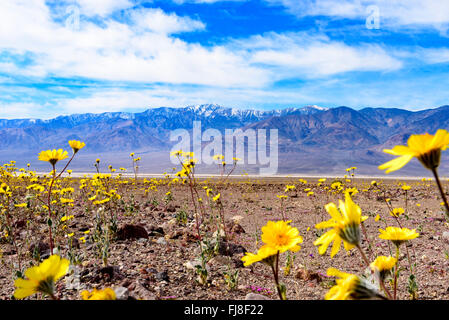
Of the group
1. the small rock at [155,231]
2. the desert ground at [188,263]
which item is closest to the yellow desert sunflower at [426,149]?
the desert ground at [188,263]

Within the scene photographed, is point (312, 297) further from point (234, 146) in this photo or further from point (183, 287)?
point (234, 146)

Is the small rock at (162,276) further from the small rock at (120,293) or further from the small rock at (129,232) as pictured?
the small rock at (129,232)

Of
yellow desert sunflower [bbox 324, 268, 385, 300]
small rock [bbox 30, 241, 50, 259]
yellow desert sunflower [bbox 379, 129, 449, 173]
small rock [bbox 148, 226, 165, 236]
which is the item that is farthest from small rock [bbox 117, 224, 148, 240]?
yellow desert sunflower [bbox 379, 129, 449, 173]

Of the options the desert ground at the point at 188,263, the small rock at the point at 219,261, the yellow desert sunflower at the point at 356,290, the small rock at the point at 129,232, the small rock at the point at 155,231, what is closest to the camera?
the yellow desert sunflower at the point at 356,290

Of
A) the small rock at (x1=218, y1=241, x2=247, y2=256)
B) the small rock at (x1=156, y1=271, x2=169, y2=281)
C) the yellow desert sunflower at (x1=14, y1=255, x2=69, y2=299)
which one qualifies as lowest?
the small rock at (x1=218, y1=241, x2=247, y2=256)

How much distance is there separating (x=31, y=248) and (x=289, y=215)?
7.27 meters


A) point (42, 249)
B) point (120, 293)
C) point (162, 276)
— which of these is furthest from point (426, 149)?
point (42, 249)

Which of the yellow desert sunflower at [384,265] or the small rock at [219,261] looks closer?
the yellow desert sunflower at [384,265]

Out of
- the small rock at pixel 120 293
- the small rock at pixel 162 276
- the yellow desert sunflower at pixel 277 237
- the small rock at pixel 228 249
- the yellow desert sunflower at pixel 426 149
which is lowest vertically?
→ the small rock at pixel 228 249

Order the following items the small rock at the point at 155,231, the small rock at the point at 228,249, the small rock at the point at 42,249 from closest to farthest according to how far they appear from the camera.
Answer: the small rock at the point at 42,249 → the small rock at the point at 228,249 → the small rock at the point at 155,231

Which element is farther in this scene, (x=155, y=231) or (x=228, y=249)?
(x=155, y=231)

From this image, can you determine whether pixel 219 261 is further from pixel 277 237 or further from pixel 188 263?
pixel 277 237

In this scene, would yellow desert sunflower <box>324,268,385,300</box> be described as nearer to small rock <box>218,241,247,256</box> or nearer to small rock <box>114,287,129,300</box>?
small rock <box>114,287,129,300</box>

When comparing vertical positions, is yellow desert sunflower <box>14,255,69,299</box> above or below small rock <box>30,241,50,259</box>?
above
